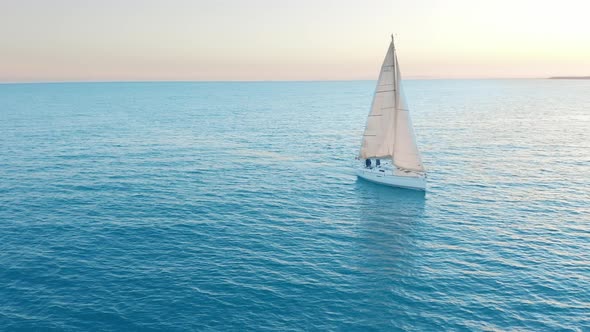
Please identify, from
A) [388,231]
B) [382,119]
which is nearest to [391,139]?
[382,119]

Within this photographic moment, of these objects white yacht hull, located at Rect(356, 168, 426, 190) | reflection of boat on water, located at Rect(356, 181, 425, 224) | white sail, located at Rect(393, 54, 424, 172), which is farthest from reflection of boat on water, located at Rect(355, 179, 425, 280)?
white sail, located at Rect(393, 54, 424, 172)

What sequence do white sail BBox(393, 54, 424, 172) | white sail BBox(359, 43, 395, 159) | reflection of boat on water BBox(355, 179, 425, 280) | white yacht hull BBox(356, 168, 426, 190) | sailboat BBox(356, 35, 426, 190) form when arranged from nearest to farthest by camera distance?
1. reflection of boat on water BBox(355, 179, 425, 280)
2. white yacht hull BBox(356, 168, 426, 190)
3. sailboat BBox(356, 35, 426, 190)
4. white sail BBox(359, 43, 395, 159)
5. white sail BBox(393, 54, 424, 172)

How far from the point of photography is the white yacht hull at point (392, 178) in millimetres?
76188

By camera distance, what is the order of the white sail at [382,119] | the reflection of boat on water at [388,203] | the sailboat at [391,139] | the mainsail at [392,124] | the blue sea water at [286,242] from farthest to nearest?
1. the white sail at [382,119]
2. the mainsail at [392,124]
3. the sailboat at [391,139]
4. the reflection of boat on water at [388,203]
5. the blue sea water at [286,242]

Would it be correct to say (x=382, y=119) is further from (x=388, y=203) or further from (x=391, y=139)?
(x=388, y=203)

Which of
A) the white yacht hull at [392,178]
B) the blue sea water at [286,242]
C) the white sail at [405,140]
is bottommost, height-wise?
the blue sea water at [286,242]

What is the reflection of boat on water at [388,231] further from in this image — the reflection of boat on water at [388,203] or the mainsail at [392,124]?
the mainsail at [392,124]

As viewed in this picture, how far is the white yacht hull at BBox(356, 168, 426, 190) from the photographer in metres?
76.2

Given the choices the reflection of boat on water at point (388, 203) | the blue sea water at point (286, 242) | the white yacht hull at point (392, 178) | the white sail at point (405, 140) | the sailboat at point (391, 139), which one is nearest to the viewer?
the blue sea water at point (286, 242)

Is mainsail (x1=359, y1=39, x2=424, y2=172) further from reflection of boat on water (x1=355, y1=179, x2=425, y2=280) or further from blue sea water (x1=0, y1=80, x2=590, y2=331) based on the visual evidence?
blue sea water (x1=0, y1=80, x2=590, y2=331)

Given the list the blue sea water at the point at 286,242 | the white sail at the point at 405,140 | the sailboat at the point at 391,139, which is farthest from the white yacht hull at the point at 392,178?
the white sail at the point at 405,140

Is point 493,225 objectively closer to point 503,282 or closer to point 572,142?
point 503,282

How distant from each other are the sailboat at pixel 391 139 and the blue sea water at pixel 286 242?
3.26 meters

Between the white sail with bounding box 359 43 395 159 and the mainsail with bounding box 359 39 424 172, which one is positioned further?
the white sail with bounding box 359 43 395 159
